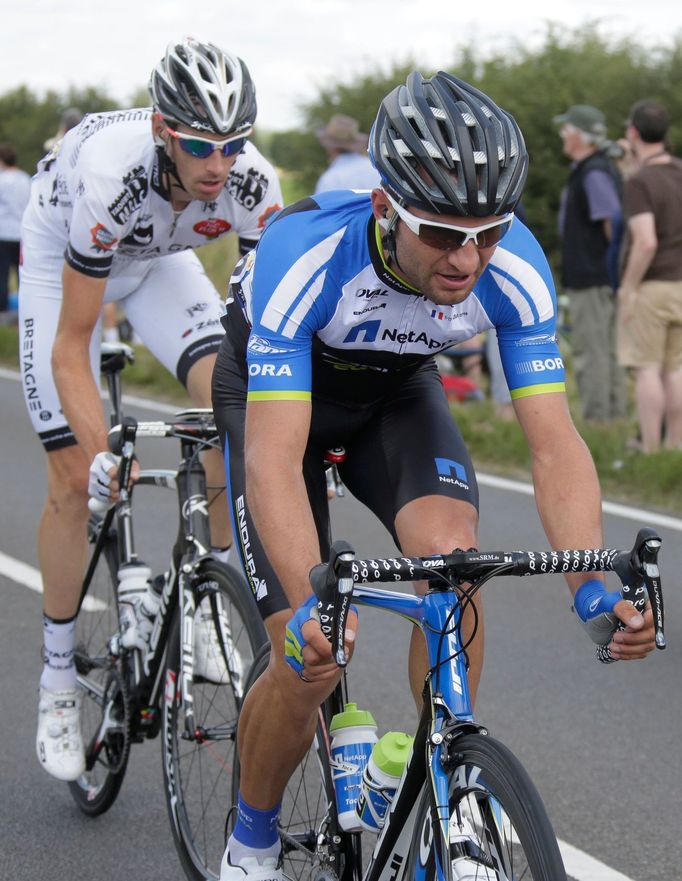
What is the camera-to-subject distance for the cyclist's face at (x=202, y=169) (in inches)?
174

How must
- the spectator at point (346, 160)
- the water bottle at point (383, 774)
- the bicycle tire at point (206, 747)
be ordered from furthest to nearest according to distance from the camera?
the spectator at point (346, 160), the bicycle tire at point (206, 747), the water bottle at point (383, 774)

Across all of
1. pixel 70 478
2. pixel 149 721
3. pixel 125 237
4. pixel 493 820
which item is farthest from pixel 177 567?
pixel 493 820

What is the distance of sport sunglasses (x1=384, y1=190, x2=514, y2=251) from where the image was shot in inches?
116

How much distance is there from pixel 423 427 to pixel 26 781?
2.11 metres

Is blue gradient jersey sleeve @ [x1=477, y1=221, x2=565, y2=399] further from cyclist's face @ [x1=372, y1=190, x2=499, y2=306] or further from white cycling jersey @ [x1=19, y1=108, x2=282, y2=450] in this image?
white cycling jersey @ [x1=19, y1=108, x2=282, y2=450]

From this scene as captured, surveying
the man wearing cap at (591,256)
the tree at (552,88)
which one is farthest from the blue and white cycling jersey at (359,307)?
the tree at (552,88)

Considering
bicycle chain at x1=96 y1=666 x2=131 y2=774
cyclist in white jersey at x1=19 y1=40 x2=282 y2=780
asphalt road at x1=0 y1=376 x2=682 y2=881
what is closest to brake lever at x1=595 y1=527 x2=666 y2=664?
asphalt road at x1=0 y1=376 x2=682 y2=881

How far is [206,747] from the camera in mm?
4297

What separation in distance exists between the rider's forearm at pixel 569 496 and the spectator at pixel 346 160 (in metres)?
7.56

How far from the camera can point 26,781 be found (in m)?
4.75

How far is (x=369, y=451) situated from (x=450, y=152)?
1000 millimetres

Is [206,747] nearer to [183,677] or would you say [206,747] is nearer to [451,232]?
[183,677]

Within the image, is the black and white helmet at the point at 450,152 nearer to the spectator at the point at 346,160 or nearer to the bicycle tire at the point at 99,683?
the bicycle tire at the point at 99,683

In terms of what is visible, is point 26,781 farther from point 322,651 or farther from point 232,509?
point 322,651
